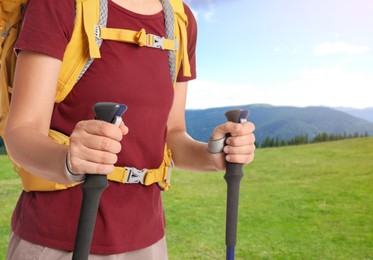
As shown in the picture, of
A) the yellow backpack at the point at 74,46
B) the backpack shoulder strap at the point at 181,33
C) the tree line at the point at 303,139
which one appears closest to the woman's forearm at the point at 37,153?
the yellow backpack at the point at 74,46

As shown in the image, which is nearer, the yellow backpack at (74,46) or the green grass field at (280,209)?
the yellow backpack at (74,46)

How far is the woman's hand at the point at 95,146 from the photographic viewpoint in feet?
3.51

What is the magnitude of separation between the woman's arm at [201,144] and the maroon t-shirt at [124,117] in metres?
0.13

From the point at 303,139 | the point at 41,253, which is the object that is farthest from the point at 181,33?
the point at 303,139

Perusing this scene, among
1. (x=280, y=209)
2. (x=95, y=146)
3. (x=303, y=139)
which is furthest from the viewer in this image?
(x=303, y=139)

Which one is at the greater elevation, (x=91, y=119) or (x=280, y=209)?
(x=91, y=119)

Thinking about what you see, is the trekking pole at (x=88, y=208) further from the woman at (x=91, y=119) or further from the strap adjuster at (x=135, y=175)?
the strap adjuster at (x=135, y=175)

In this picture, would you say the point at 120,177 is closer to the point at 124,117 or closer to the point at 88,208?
the point at 124,117

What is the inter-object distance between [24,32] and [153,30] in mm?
327

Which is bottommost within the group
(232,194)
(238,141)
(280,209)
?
(280,209)

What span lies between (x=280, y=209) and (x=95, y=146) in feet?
27.6

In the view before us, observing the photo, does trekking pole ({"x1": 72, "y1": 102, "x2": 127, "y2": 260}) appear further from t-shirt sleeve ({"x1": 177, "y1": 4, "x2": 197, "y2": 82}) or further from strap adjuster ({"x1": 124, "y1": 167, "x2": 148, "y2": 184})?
t-shirt sleeve ({"x1": 177, "y1": 4, "x2": 197, "y2": 82})

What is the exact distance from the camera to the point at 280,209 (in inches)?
366

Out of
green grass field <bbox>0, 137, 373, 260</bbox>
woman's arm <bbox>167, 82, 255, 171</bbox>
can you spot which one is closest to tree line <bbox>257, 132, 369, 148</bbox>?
green grass field <bbox>0, 137, 373, 260</bbox>
